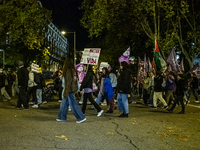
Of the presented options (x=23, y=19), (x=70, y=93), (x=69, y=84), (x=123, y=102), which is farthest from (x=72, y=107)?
(x=23, y=19)

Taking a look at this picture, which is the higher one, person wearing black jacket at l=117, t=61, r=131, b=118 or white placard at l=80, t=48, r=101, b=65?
white placard at l=80, t=48, r=101, b=65

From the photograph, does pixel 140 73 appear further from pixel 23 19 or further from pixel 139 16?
pixel 23 19

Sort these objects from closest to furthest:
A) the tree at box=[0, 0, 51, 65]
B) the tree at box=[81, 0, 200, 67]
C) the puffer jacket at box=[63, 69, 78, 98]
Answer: the puffer jacket at box=[63, 69, 78, 98]
the tree at box=[81, 0, 200, 67]
the tree at box=[0, 0, 51, 65]

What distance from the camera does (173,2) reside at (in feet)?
68.3

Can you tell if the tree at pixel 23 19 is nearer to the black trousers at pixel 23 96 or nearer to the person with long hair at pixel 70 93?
the black trousers at pixel 23 96

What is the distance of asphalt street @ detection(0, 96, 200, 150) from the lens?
5.89 metres

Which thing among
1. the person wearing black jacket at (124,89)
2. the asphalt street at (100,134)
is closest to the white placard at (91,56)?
the person wearing black jacket at (124,89)

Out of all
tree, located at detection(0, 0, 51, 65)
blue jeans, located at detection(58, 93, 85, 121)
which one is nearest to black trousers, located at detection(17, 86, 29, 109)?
blue jeans, located at detection(58, 93, 85, 121)

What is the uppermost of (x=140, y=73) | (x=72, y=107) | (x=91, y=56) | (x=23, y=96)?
(x=91, y=56)

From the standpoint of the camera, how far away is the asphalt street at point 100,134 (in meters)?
5.89

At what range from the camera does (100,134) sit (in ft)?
22.8

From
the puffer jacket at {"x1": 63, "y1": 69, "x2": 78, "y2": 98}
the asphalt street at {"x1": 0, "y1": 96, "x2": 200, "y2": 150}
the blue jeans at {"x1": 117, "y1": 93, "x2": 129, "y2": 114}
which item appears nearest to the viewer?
the asphalt street at {"x1": 0, "y1": 96, "x2": 200, "y2": 150}

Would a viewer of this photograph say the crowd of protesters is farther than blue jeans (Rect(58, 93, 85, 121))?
Yes

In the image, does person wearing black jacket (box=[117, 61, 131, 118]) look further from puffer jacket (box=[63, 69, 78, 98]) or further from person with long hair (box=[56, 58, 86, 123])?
puffer jacket (box=[63, 69, 78, 98])
